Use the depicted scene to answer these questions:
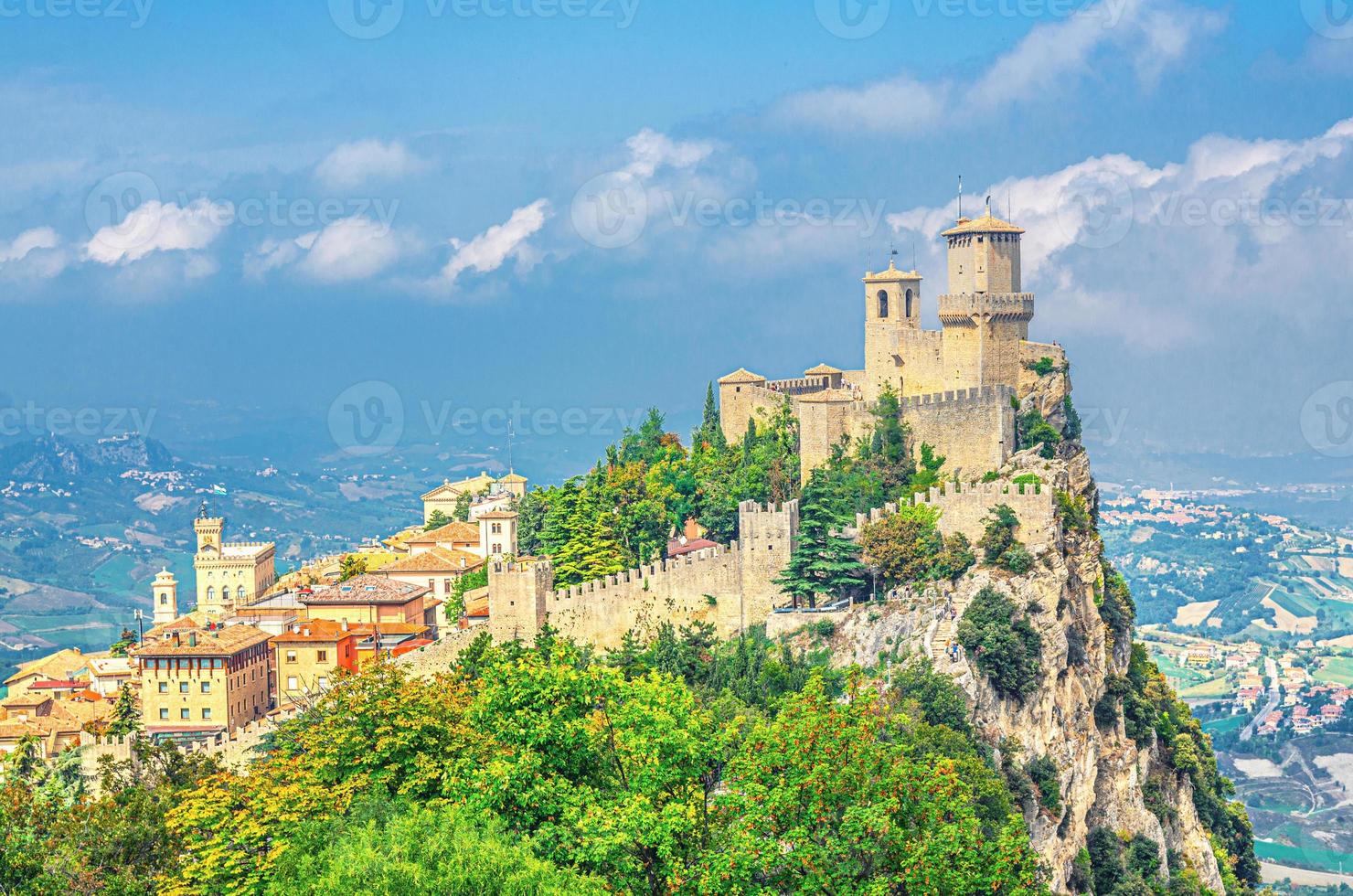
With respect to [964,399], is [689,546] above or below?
below

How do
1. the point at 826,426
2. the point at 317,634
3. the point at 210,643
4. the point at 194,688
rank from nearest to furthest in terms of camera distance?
1. the point at 194,688
2. the point at 210,643
3. the point at 826,426
4. the point at 317,634

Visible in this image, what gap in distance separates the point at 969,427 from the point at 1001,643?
339 inches

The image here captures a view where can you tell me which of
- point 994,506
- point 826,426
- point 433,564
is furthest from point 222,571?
point 994,506

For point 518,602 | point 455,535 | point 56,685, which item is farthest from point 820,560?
point 56,685

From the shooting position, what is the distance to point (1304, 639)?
610 feet

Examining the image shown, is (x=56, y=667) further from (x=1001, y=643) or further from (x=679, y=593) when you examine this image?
(x=1001, y=643)

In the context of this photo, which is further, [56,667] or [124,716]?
[56,667]

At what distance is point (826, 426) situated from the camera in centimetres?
5188

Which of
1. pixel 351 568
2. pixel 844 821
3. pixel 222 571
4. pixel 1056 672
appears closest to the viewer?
pixel 844 821

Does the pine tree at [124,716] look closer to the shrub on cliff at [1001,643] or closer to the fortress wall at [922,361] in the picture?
the shrub on cliff at [1001,643]

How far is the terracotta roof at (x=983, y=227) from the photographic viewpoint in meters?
52.8

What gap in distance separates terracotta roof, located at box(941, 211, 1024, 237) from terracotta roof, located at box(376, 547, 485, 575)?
825 inches

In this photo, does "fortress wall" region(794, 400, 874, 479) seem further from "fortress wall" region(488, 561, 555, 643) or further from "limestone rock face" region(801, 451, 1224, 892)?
"fortress wall" region(488, 561, 555, 643)

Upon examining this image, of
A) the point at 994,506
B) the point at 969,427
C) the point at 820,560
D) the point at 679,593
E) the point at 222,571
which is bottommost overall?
the point at 222,571
